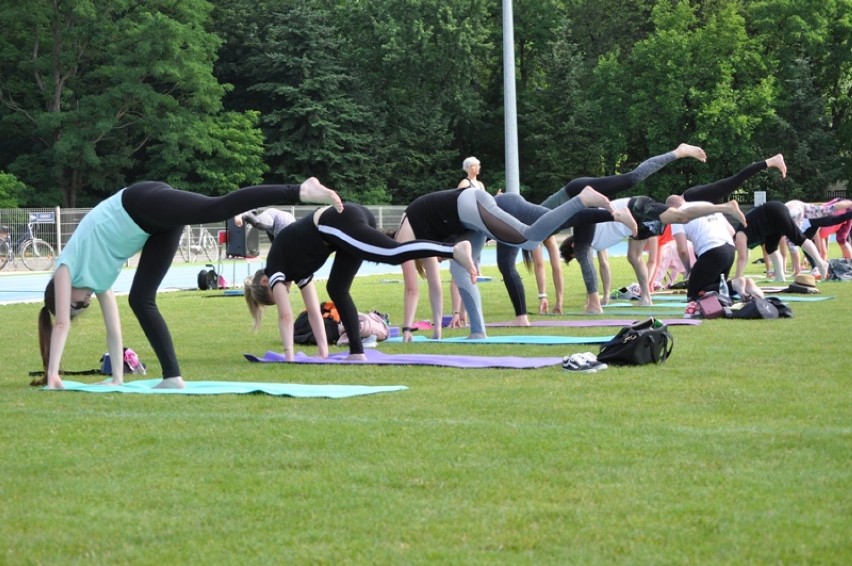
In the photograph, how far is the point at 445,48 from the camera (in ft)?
217

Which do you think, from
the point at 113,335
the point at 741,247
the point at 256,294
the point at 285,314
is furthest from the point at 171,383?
the point at 741,247

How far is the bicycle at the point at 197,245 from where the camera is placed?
4188 centimetres

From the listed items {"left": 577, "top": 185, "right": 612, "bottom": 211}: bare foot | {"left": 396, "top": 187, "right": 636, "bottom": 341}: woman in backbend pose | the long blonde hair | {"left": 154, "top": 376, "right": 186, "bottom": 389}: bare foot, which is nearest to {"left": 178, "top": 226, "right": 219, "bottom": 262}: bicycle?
{"left": 396, "top": 187, "right": 636, "bottom": 341}: woman in backbend pose

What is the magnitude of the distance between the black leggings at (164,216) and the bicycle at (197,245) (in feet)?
106

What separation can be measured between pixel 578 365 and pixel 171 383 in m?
2.99

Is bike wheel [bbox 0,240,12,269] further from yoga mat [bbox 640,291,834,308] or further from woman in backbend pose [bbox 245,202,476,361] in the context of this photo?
woman in backbend pose [bbox 245,202,476,361]

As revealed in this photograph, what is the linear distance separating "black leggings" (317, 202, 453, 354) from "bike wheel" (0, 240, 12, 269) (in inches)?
1098

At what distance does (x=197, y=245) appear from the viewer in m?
42.9

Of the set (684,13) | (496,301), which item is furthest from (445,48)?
(496,301)

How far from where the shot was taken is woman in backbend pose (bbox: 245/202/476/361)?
10438mm

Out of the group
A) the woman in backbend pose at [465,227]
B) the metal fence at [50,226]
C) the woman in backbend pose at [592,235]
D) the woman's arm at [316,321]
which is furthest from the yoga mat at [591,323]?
the metal fence at [50,226]

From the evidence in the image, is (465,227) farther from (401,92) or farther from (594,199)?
(401,92)

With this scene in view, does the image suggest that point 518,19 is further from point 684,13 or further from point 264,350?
point 264,350

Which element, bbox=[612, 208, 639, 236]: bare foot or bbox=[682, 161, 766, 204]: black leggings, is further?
bbox=[682, 161, 766, 204]: black leggings
